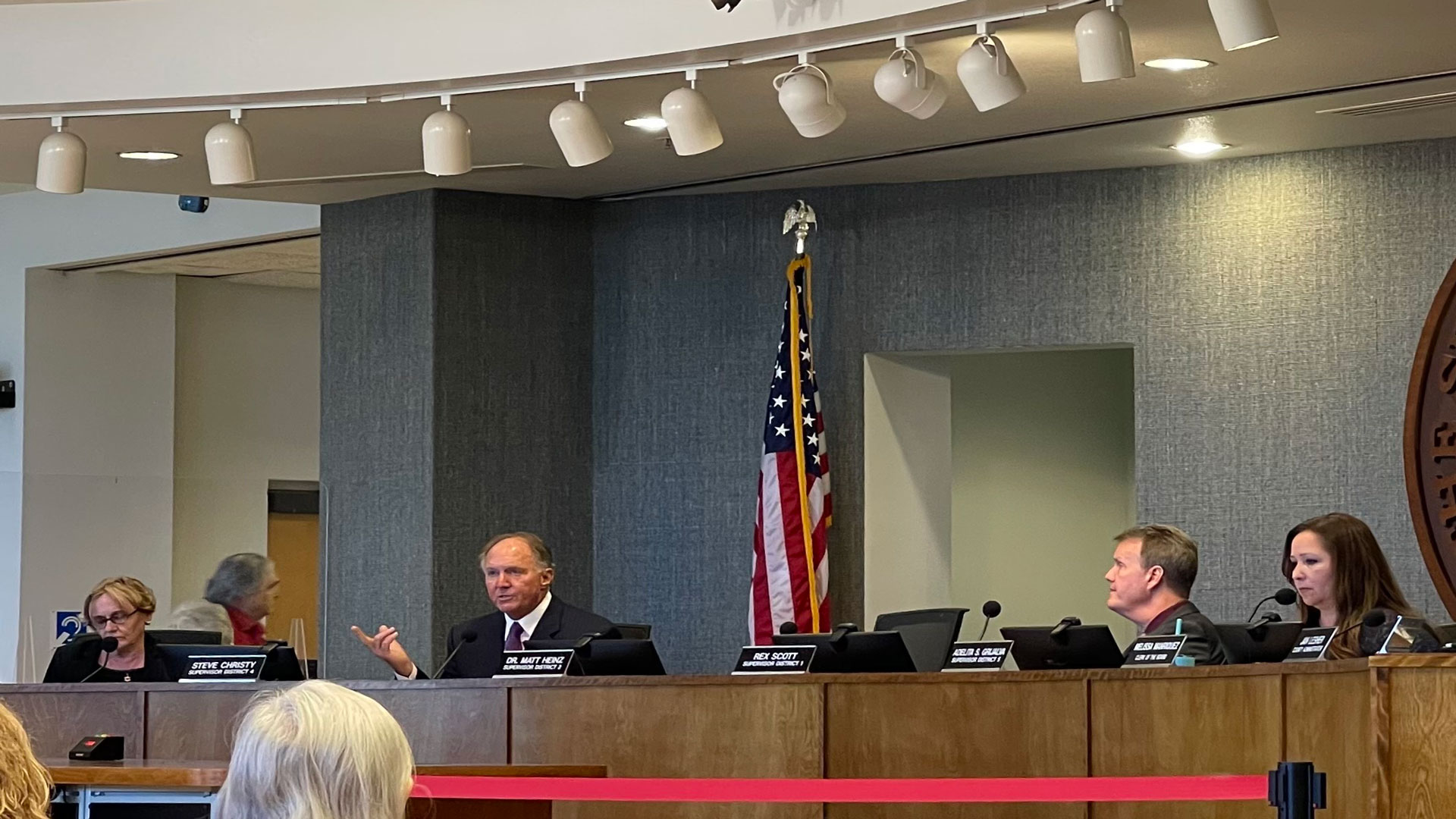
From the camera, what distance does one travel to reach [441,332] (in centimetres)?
751

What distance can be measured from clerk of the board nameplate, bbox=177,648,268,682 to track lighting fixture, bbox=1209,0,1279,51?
2.97 m

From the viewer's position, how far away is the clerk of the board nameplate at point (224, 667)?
5.71 meters

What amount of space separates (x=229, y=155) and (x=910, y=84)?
6.68ft

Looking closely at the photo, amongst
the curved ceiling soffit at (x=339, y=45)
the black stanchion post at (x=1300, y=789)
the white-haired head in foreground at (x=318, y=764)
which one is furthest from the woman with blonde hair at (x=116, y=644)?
the white-haired head in foreground at (x=318, y=764)

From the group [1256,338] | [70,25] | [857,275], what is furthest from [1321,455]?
[70,25]

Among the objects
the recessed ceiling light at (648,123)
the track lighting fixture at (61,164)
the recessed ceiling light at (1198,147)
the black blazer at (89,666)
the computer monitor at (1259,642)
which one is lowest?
the black blazer at (89,666)

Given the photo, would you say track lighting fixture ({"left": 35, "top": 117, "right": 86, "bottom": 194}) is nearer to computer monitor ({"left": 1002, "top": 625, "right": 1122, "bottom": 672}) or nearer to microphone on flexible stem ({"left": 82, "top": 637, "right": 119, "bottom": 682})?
microphone on flexible stem ({"left": 82, "top": 637, "right": 119, "bottom": 682})

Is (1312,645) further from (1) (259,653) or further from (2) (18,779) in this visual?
(2) (18,779)

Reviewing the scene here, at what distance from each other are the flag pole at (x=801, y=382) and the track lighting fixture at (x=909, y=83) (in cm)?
214

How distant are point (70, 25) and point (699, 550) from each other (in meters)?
2.89

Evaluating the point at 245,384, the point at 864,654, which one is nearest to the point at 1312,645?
the point at 864,654

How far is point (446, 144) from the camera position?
585cm

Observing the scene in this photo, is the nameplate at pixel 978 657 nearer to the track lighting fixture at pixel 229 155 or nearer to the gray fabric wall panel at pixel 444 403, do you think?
the track lighting fixture at pixel 229 155

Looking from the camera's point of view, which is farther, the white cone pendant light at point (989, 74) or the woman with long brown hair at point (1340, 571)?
the woman with long brown hair at point (1340, 571)
